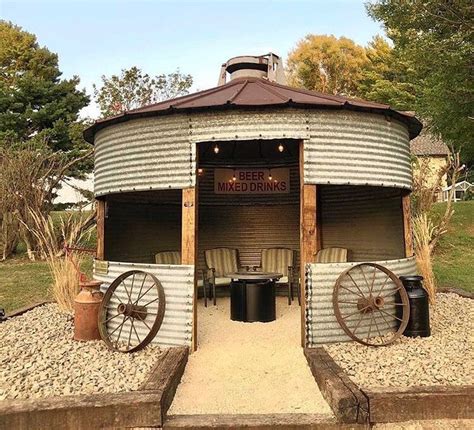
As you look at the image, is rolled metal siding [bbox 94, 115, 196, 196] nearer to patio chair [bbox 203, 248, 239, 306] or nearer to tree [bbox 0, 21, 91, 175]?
patio chair [bbox 203, 248, 239, 306]

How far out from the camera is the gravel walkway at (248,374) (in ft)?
11.3

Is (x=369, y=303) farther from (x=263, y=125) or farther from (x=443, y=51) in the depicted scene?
(x=443, y=51)

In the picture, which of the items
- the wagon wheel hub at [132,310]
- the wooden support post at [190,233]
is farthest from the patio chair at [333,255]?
the wagon wheel hub at [132,310]

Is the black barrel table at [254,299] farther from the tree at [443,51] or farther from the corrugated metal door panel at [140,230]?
the tree at [443,51]

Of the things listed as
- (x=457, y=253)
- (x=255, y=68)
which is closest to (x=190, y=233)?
(x=255, y=68)

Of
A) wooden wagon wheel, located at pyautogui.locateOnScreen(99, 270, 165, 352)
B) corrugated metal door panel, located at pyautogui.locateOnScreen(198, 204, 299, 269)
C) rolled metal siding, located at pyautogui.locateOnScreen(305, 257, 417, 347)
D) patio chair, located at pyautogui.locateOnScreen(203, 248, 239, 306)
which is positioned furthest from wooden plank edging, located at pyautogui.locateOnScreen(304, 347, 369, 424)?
corrugated metal door panel, located at pyautogui.locateOnScreen(198, 204, 299, 269)

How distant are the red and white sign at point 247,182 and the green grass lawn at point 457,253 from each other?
14.1 feet

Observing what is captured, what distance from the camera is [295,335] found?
5.32 m

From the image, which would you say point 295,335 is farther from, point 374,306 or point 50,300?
point 50,300

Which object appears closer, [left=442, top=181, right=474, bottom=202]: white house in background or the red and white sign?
the red and white sign

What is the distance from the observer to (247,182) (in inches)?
330

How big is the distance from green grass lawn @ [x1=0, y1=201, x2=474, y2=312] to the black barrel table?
4.21 m

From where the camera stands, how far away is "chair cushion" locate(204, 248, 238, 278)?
8047 millimetres

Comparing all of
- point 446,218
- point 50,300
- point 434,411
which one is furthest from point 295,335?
point 446,218
